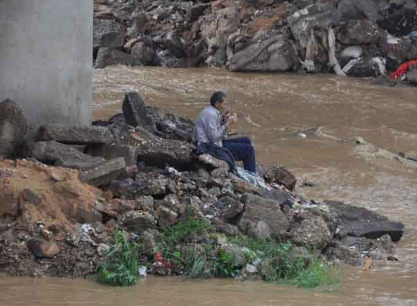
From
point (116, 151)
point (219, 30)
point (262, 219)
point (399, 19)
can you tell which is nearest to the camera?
point (262, 219)

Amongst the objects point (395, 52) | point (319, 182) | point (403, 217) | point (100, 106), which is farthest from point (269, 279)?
point (395, 52)

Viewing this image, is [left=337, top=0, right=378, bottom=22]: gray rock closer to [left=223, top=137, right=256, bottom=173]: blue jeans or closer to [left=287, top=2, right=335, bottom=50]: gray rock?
[left=287, top=2, right=335, bottom=50]: gray rock

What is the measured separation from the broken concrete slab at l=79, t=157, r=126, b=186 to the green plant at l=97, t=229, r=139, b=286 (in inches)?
35.7

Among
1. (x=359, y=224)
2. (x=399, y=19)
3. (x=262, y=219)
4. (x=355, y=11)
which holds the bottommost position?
(x=359, y=224)

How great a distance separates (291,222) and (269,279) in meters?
1.32

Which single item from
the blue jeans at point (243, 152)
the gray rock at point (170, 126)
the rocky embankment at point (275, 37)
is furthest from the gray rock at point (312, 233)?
the rocky embankment at point (275, 37)

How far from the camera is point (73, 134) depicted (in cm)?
884

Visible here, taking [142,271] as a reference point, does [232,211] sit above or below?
above

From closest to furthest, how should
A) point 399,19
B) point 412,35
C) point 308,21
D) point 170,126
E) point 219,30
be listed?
point 170,126
point 308,21
point 412,35
point 399,19
point 219,30

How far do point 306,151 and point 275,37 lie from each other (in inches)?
388

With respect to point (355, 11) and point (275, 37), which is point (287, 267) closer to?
point (275, 37)

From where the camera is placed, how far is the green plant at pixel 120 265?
22.3 ft

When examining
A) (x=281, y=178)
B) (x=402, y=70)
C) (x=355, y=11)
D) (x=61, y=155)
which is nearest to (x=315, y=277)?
(x=61, y=155)

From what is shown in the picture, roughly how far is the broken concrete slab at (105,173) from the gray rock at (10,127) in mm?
1012
